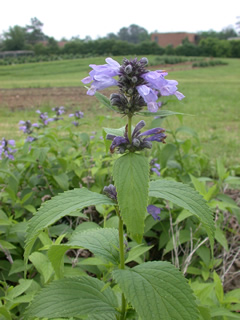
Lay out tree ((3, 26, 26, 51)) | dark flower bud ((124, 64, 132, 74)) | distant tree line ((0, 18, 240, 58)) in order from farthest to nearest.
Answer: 1. tree ((3, 26, 26, 51))
2. distant tree line ((0, 18, 240, 58))
3. dark flower bud ((124, 64, 132, 74))

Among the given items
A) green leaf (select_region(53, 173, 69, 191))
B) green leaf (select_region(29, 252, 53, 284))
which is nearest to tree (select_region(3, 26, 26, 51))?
green leaf (select_region(53, 173, 69, 191))

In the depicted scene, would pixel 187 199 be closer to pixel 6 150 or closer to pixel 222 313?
pixel 222 313

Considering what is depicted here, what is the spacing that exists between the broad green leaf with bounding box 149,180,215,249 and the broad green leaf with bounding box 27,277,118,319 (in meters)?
0.44

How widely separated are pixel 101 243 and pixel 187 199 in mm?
405

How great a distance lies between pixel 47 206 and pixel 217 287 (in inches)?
41.1

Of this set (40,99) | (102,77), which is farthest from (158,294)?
(40,99)

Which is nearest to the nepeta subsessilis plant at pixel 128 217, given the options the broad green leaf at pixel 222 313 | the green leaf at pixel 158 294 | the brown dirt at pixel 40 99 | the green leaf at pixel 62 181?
the green leaf at pixel 158 294

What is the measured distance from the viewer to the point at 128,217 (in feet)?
2.74

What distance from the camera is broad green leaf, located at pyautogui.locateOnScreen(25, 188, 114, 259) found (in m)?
0.89

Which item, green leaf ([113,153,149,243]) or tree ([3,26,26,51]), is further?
tree ([3,26,26,51])

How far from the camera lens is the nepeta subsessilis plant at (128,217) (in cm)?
87

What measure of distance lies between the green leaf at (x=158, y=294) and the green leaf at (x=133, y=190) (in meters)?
0.14

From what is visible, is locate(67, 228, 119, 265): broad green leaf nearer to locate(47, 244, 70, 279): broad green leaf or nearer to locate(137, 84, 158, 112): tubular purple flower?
locate(47, 244, 70, 279): broad green leaf

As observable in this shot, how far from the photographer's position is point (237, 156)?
414 centimetres
